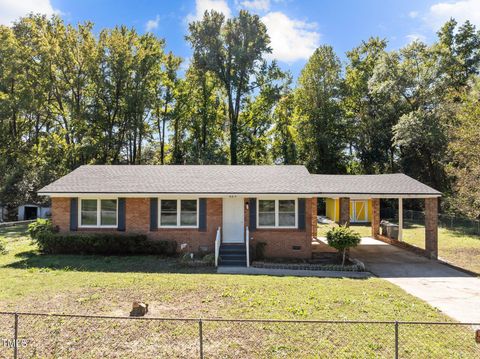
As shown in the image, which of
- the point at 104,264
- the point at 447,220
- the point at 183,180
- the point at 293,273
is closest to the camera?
the point at 293,273

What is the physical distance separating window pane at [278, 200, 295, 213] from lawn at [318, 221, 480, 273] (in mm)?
7230

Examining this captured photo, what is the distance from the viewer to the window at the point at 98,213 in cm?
1630

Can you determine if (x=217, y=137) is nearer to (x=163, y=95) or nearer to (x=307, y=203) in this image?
(x=163, y=95)

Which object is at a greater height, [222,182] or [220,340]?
[222,182]

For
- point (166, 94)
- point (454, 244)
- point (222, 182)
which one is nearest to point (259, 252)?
point (222, 182)

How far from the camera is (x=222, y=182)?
1709 cm

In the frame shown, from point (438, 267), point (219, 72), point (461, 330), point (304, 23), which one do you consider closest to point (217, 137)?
point (219, 72)

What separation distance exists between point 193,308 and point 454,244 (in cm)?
1790

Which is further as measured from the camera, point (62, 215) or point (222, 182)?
point (222, 182)

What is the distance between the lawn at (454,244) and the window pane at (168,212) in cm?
1069

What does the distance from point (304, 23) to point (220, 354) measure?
710 inches

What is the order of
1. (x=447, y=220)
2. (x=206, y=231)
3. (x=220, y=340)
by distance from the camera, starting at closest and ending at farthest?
(x=220, y=340)
(x=206, y=231)
(x=447, y=220)

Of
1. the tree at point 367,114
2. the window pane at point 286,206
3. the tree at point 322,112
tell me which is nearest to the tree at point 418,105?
the tree at point 367,114

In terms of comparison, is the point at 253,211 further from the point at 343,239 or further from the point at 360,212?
the point at 360,212
